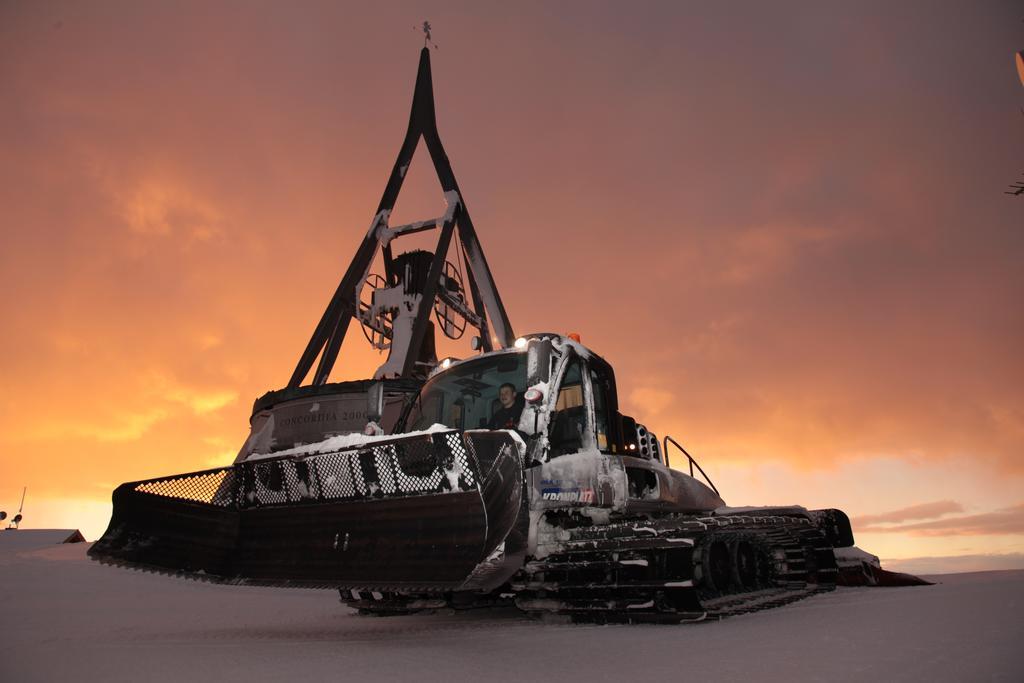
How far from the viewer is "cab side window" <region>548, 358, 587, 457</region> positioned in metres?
5.61

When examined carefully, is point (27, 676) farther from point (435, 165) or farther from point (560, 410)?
point (435, 165)

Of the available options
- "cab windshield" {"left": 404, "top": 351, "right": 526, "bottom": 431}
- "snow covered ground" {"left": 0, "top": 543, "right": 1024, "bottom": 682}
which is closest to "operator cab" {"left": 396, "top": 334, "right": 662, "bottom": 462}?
"cab windshield" {"left": 404, "top": 351, "right": 526, "bottom": 431}

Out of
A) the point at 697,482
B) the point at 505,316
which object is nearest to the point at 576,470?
the point at 697,482

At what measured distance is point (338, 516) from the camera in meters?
4.48

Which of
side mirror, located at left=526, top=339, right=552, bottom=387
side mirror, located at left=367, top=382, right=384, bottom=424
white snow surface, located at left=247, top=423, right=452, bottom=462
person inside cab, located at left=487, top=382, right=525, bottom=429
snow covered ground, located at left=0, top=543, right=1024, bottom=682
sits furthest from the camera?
side mirror, located at left=367, top=382, right=384, bottom=424

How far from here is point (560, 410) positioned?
570cm

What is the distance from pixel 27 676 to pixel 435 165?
29.6 m

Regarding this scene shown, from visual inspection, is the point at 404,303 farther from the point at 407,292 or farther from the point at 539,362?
the point at 539,362

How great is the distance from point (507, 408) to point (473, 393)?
0.46 meters

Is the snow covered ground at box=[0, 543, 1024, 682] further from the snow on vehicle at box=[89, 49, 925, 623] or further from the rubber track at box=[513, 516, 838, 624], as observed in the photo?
the snow on vehicle at box=[89, 49, 925, 623]

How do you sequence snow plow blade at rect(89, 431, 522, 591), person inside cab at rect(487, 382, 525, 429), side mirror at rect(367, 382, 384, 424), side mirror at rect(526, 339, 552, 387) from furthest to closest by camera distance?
1. side mirror at rect(367, 382, 384, 424)
2. person inside cab at rect(487, 382, 525, 429)
3. side mirror at rect(526, 339, 552, 387)
4. snow plow blade at rect(89, 431, 522, 591)

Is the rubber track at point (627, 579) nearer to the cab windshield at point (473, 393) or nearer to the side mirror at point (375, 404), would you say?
the cab windshield at point (473, 393)

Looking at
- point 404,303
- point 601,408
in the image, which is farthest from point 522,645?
point 404,303

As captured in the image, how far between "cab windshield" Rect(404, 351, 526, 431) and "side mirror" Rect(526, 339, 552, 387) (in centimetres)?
37
